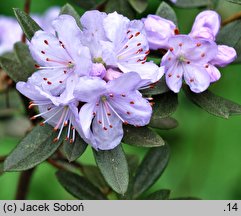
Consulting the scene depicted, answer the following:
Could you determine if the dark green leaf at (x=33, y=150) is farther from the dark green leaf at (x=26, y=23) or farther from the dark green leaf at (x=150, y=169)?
the dark green leaf at (x=150, y=169)

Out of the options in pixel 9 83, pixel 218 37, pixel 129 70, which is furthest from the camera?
pixel 9 83

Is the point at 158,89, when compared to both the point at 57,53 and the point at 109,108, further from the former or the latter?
the point at 57,53

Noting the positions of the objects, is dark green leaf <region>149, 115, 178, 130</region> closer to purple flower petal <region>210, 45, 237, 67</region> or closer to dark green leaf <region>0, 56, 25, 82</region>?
purple flower petal <region>210, 45, 237, 67</region>

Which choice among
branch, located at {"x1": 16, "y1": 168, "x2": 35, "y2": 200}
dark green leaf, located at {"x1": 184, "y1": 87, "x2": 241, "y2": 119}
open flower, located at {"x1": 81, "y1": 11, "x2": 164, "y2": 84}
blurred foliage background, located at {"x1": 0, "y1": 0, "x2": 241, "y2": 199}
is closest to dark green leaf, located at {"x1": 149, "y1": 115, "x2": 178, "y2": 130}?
dark green leaf, located at {"x1": 184, "y1": 87, "x2": 241, "y2": 119}

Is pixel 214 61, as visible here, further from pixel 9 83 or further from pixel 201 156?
pixel 201 156

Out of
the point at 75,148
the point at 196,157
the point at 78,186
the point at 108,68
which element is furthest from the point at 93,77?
the point at 196,157
